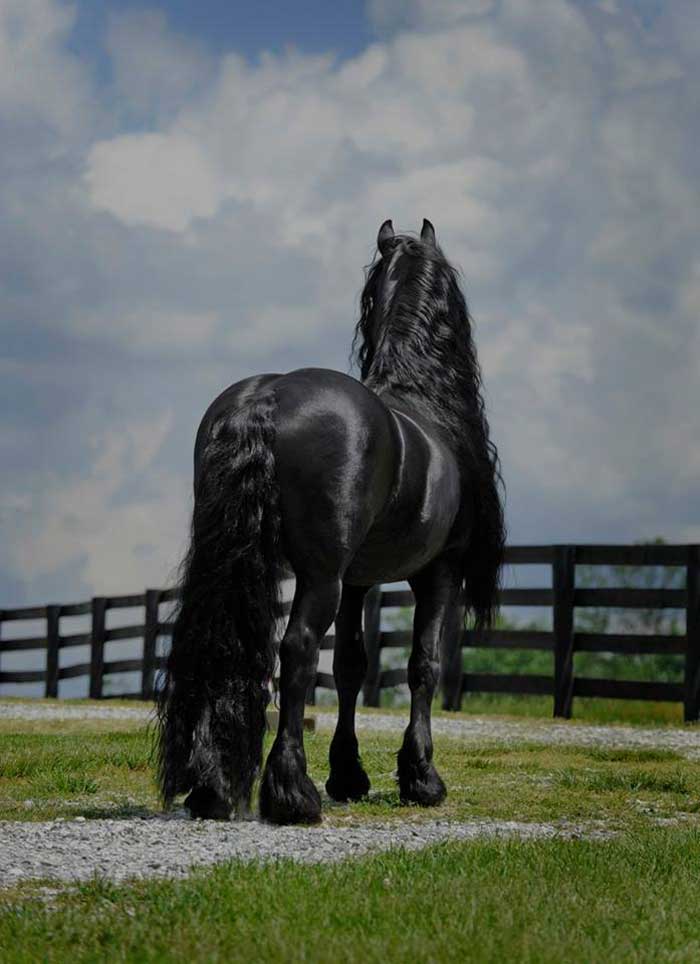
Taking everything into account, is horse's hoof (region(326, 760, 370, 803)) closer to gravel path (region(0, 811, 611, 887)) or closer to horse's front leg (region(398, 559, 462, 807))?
horse's front leg (region(398, 559, 462, 807))

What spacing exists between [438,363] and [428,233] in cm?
92

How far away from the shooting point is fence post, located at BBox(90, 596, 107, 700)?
1966 centimetres

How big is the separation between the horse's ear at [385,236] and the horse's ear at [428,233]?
0.59 ft

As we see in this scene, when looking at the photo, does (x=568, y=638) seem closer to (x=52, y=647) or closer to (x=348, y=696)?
(x=348, y=696)

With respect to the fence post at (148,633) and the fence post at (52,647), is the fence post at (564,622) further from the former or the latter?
the fence post at (52,647)

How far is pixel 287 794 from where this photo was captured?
18.9 feet

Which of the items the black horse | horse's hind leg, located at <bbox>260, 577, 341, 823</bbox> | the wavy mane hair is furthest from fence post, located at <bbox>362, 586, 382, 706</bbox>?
horse's hind leg, located at <bbox>260, 577, 341, 823</bbox>

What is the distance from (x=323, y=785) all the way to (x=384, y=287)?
2.90 metres

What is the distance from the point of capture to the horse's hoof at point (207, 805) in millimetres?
5730

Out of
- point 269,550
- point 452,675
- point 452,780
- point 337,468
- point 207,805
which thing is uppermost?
point 337,468

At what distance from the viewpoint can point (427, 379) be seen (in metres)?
7.14

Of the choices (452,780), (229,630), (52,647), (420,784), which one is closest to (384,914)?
(229,630)

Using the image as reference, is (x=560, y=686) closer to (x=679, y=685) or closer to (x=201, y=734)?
(x=679, y=685)

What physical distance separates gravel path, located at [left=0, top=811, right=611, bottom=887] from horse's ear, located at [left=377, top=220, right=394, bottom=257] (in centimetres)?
320
